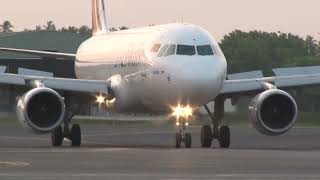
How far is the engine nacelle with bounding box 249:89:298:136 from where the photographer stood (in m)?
35.9

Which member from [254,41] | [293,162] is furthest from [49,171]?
[254,41]

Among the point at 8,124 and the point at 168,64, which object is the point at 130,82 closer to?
the point at 168,64

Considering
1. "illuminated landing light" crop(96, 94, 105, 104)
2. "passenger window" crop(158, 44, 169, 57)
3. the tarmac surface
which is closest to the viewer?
the tarmac surface

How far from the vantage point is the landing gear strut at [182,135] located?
34656 millimetres

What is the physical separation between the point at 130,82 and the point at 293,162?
1353 centimetres

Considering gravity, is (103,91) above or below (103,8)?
below

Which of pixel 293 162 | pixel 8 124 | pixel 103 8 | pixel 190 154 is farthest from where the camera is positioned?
pixel 8 124

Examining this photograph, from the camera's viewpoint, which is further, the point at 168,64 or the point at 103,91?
the point at 103,91

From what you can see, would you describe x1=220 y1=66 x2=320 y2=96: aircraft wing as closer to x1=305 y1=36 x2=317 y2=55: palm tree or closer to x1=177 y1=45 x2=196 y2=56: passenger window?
x1=177 y1=45 x2=196 y2=56: passenger window

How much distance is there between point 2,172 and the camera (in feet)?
71.7

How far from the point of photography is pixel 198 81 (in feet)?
112

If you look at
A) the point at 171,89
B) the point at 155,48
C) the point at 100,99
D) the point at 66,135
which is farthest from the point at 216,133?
the point at 66,135

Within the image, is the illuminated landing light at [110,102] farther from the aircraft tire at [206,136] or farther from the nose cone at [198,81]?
the nose cone at [198,81]

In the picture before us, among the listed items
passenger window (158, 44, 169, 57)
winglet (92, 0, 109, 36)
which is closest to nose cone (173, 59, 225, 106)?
passenger window (158, 44, 169, 57)
